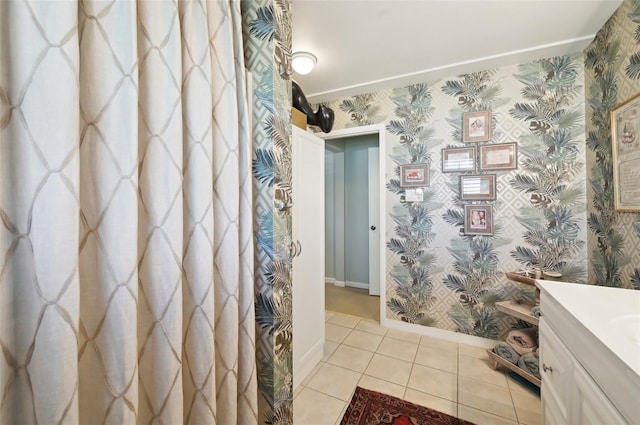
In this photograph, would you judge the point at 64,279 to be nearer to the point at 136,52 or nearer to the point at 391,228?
the point at 136,52

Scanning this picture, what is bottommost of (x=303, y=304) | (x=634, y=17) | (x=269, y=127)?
(x=303, y=304)

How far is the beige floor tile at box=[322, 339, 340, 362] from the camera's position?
81.6 inches

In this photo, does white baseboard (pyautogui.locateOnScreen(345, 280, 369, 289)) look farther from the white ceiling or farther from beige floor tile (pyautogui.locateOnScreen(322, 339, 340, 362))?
the white ceiling

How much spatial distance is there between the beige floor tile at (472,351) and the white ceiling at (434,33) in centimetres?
247

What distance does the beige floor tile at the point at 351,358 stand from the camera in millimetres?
1952

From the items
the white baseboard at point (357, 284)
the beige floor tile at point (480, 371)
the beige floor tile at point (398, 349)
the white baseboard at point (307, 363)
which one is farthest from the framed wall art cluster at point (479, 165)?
the white baseboard at point (357, 284)

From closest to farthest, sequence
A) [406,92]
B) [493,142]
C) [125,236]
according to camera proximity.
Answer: [125,236]
[493,142]
[406,92]

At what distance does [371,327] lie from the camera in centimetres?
261

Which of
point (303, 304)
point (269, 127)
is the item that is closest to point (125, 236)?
point (269, 127)

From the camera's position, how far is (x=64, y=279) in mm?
506

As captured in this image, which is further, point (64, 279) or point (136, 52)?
point (136, 52)

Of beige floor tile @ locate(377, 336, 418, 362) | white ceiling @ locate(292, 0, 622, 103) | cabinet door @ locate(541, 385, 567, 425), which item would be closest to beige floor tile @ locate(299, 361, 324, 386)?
beige floor tile @ locate(377, 336, 418, 362)

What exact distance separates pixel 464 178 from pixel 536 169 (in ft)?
1.72

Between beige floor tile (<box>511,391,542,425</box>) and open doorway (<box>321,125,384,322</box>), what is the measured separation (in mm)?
1791
